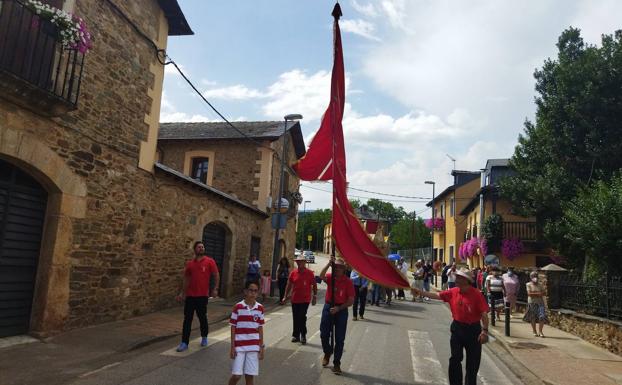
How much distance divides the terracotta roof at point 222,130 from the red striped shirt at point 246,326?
15.2 metres

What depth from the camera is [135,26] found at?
9797 millimetres

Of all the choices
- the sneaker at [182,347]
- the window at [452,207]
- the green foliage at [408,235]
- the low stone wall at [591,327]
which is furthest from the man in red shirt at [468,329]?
the green foliage at [408,235]

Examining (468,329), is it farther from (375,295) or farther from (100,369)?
(375,295)

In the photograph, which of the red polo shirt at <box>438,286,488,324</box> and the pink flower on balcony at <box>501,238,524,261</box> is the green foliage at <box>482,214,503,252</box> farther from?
the red polo shirt at <box>438,286,488,324</box>

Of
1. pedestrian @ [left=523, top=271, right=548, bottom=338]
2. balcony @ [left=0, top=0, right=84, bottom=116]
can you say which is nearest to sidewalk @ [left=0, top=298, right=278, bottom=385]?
balcony @ [left=0, top=0, right=84, bottom=116]

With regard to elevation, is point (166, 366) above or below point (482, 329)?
below

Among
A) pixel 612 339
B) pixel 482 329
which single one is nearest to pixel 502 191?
pixel 612 339

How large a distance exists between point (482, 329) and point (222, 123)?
18.9 m

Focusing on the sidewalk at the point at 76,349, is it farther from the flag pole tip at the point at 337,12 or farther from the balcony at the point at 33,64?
the flag pole tip at the point at 337,12

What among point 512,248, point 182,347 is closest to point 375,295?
point 182,347

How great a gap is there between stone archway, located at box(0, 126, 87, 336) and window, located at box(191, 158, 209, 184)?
41.8 feet

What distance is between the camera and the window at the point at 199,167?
2088 cm

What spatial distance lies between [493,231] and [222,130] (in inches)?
598

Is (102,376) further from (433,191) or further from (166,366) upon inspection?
(433,191)
